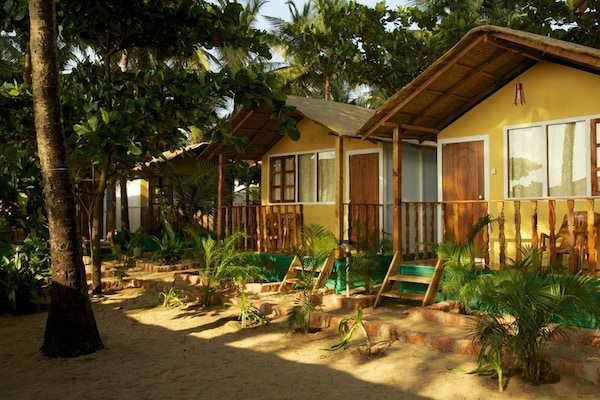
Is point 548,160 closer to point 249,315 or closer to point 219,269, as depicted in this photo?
point 249,315

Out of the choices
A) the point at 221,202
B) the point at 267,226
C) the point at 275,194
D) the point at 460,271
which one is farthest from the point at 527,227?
the point at 221,202

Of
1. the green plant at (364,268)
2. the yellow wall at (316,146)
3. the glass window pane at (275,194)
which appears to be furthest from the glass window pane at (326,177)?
the green plant at (364,268)

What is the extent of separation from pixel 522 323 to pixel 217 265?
5.26 metres

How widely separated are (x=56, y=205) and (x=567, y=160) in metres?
7.06

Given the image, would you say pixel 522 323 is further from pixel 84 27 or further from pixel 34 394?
pixel 84 27

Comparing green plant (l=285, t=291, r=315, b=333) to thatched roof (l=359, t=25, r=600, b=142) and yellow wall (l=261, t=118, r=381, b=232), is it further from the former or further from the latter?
yellow wall (l=261, t=118, r=381, b=232)

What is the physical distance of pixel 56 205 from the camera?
21.2 feet

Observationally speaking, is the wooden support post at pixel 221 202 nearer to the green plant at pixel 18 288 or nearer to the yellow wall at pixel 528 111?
the green plant at pixel 18 288

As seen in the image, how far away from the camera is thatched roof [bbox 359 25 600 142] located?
23.6 ft

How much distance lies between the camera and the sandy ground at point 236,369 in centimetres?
519

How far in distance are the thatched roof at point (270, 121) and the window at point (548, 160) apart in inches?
110

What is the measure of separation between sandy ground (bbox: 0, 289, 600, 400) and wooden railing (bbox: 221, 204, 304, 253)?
3.46 meters

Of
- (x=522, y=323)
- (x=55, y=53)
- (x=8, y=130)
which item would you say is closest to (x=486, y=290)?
(x=522, y=323)

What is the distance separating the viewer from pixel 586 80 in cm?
820
